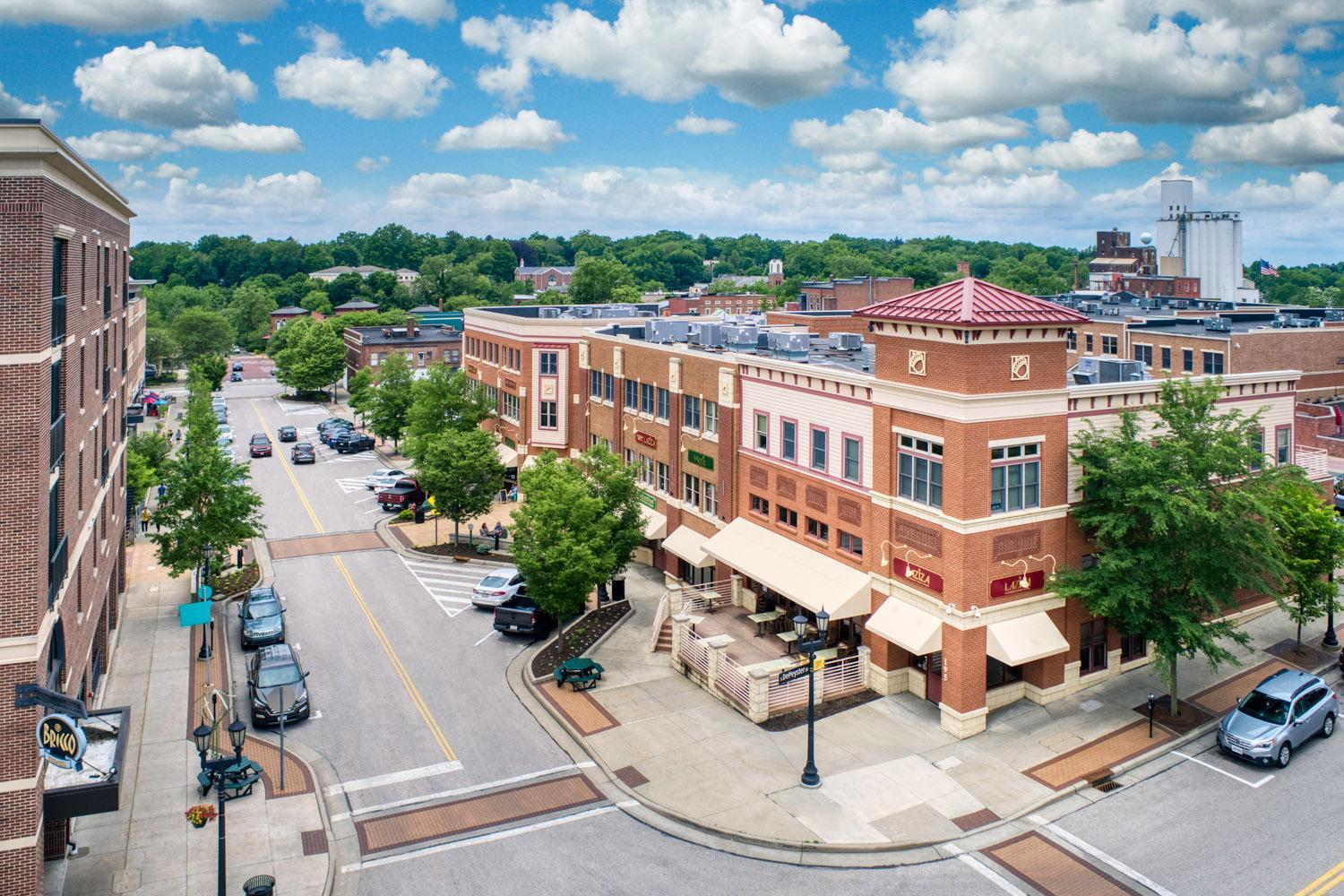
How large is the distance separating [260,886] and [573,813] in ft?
24.7

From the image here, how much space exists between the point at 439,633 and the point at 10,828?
19401 millimetres

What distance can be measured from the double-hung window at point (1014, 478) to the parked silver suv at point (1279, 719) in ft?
25.2

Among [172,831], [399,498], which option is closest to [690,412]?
[399,498]

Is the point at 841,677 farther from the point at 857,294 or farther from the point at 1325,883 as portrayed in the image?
the point at 857,294

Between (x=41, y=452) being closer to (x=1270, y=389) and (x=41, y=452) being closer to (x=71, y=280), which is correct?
(x=71, y=280)

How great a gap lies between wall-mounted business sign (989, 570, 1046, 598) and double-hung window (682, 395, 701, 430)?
1628 cm

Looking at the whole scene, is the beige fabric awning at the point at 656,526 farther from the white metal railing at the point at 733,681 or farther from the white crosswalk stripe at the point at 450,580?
the white metal railing at the point at 733,681

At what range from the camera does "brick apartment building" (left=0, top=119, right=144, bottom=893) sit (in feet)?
61.2

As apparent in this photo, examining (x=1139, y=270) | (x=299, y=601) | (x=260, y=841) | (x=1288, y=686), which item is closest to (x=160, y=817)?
(x=260, y=841)

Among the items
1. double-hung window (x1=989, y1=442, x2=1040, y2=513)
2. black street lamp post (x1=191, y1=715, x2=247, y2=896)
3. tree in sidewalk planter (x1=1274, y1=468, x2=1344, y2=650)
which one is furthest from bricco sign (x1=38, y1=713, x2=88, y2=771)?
tree in sidewalk planter (x1=1274, y1=468, x2=1344, y2=650)

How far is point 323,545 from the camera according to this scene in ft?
165

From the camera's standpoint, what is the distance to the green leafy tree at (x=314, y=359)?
10600cm

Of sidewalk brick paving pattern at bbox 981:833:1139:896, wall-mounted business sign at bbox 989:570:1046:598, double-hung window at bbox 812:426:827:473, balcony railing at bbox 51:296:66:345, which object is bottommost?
sidewalk brick paving pattern at bbox 981:833:1139:896

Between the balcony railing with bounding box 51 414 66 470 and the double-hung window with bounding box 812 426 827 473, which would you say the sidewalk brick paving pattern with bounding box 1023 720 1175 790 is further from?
the balcony railing with bounding box 51 414 66 470
